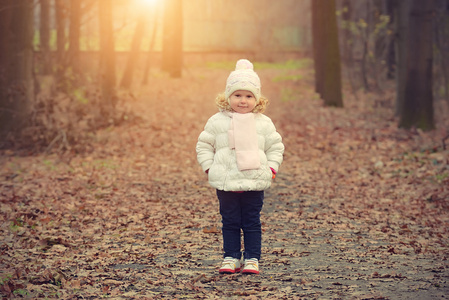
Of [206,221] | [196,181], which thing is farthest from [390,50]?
[206,221]

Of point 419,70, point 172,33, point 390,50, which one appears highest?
point 172,33

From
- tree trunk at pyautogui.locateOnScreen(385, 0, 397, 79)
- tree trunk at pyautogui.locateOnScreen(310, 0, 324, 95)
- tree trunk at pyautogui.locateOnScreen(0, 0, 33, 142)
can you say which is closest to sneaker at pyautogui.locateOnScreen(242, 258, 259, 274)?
tree trunk at pyautogui.locateOnScreen(0, 0, 33, 142)

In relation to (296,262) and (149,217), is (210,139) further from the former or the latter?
(149,217)

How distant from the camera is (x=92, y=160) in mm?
13414

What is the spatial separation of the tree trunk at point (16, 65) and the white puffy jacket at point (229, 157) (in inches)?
361

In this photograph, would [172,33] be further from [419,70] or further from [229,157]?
[229,157]

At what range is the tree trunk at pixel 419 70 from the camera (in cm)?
1620

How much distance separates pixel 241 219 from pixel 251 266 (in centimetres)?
46

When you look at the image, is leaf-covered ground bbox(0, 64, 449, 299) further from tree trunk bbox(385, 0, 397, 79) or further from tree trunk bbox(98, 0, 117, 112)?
tree trunk bbox(385, 0, 397, 79)

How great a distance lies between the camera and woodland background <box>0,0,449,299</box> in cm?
581

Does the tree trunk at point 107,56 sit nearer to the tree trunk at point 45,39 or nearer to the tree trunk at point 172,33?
the tree trunk at point 45,39

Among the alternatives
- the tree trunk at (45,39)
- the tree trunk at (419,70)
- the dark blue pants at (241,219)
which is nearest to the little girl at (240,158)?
the dark blue pants at (241,219)

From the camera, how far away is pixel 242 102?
5836mm

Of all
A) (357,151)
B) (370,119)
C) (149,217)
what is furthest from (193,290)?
(370,119)
